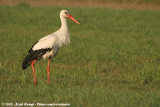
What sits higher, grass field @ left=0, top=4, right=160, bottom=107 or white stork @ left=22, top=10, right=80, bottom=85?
white stork @ left=22, top=10, right=80, bottom=85

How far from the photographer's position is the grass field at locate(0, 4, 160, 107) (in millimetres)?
6008

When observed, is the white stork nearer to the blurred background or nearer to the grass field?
the grass field

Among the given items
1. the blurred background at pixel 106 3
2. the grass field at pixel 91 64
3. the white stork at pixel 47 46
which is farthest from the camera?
the blurred background at pixel 106 3

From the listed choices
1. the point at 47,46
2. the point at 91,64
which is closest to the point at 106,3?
the point at 91,64

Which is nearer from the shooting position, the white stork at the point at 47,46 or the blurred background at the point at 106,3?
the white stork at the point at 47,46

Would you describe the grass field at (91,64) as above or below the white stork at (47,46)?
below

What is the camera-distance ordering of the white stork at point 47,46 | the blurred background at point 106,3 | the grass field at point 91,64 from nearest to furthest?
the grass field at point 91,64
the white stork at point 47,46
the blurred background at point 106,3

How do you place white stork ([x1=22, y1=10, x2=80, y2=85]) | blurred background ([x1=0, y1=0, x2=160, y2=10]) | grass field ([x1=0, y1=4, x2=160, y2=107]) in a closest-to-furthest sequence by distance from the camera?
grass field ([x1=0, y1=4, x2=160, y2=107]), white stork ([x1=22, y1=10, x2=80, y2=85]), blurred background ([x1=0, y1=0, x2=160, y2=10])

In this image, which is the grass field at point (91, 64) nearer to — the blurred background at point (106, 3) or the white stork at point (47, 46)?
the white stork at point (47, 46)

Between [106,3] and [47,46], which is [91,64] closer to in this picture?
[47,46]

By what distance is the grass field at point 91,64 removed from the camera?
19.7ft

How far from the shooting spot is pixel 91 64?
877cm

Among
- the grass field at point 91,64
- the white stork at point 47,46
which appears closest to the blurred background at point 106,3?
the grass field at point 91,64

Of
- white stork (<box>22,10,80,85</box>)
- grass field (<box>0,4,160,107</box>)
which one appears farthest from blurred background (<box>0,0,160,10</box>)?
white stork (<box>22,10,80,85</box>)
